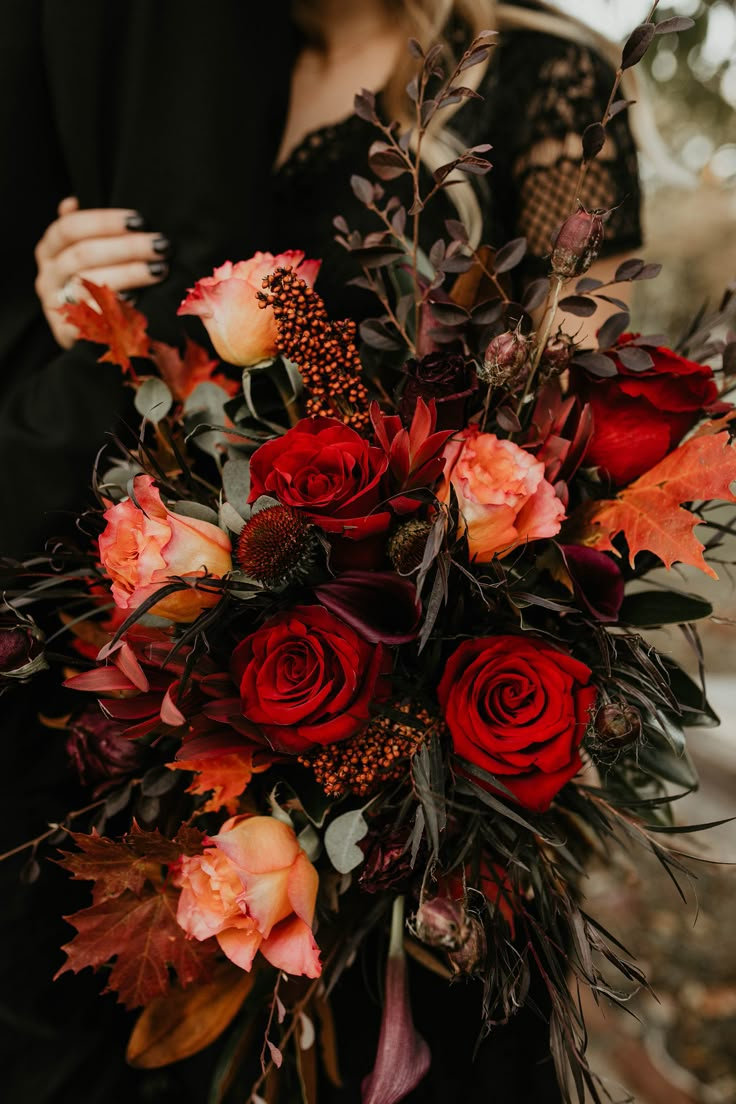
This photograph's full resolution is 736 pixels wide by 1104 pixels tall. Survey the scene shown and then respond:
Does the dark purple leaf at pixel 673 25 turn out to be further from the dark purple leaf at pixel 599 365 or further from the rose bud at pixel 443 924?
the rose bud at pixel 443 924

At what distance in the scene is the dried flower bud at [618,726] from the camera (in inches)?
15.5

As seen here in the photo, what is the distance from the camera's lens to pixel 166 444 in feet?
1.69

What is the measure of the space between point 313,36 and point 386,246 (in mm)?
619

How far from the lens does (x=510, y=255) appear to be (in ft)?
1.45

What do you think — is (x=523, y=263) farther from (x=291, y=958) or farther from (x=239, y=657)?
(x=291, y=958)

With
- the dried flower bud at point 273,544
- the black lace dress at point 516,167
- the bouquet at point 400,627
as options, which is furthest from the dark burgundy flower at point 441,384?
the black lace dress at point 516,167

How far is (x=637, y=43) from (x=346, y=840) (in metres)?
0.45

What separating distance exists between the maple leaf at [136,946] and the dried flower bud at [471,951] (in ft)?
0.57

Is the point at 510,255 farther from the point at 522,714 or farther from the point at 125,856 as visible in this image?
the point at 125,856

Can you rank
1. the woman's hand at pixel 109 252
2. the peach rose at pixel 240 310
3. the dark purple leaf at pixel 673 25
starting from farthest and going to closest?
the woman's hand at pixel 109 252
the peach rose at pixel 240 310
the dark purple leaf at pixel 673 25

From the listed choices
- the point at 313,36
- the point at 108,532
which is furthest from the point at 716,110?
the point at 108,532

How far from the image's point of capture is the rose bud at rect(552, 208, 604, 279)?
385 mm

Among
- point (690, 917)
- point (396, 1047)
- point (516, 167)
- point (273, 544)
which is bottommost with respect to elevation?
point (690, 917)

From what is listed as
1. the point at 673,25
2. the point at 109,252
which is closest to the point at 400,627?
the point at 673,25
